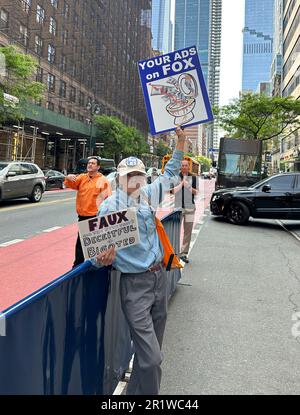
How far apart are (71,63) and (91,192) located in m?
48.7

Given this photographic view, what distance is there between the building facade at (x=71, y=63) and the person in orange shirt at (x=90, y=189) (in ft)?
82.3

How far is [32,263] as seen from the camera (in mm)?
7500

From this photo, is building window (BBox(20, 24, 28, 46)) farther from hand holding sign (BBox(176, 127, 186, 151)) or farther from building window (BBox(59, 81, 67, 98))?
hand holding sign (BBox(176, 127, 186, 151))

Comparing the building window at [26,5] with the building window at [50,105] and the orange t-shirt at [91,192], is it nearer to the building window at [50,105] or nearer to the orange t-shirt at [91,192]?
the building window at [50,105]

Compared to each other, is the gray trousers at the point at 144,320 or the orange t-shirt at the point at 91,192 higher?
the orange t-shirt at the point at 91,192

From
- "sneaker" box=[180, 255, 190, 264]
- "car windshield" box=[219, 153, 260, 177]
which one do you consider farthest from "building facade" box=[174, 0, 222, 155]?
"sneaker" box=[180, 255, 190, 264]

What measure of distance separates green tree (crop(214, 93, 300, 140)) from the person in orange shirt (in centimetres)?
3280

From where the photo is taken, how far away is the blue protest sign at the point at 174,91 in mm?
3984

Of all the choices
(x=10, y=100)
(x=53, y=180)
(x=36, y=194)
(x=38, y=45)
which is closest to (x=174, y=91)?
(x=36, y=194)

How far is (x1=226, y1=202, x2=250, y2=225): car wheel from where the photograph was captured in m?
13.5

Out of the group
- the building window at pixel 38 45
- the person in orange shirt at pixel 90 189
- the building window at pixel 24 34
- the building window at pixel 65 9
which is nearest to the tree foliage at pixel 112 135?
the building window at pixel 38 45

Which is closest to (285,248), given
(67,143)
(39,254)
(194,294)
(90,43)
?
(194,294)

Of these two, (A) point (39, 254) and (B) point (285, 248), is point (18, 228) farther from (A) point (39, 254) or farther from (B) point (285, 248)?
(B) point (285, 248)
